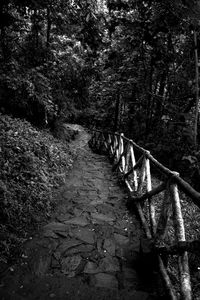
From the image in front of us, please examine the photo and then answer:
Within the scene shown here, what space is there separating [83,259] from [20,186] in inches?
72.1

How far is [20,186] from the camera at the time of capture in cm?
427

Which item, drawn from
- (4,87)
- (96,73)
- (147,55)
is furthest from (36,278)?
(96,73)

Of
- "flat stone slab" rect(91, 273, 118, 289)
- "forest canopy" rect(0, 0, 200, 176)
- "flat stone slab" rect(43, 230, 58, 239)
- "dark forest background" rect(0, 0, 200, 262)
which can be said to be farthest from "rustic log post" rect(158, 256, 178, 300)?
"forest canopy" rect(0, 0, 200, 176)

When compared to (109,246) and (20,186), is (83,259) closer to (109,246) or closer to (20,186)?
(109,246)

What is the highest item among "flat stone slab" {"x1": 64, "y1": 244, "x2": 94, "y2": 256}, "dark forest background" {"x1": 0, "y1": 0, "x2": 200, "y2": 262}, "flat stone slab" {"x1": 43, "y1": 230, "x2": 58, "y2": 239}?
"dark forest background" {"x1": 0, "y1": 0, "x2": 200, "y2": 262}

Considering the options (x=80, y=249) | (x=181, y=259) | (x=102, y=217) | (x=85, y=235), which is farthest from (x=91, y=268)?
(x=102, y=217)

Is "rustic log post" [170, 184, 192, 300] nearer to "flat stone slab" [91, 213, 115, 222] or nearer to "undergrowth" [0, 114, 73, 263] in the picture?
"flat stone slab" [91, 213, 115, 222]

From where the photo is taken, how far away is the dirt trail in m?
2.58

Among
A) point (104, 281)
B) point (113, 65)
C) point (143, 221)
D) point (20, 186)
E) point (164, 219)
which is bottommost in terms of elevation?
point (104, 281)

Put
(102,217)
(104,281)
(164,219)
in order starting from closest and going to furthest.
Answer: (104,281) < (164,219) < (102,217)

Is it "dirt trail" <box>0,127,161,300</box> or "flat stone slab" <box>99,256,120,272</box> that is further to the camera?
"flat stone slab" <box>99,256,120,272</box>

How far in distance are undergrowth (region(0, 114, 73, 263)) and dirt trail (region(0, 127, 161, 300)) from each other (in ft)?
0.76

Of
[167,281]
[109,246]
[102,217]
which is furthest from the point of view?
[102,217]

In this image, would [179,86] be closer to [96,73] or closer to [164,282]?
[96,73]
